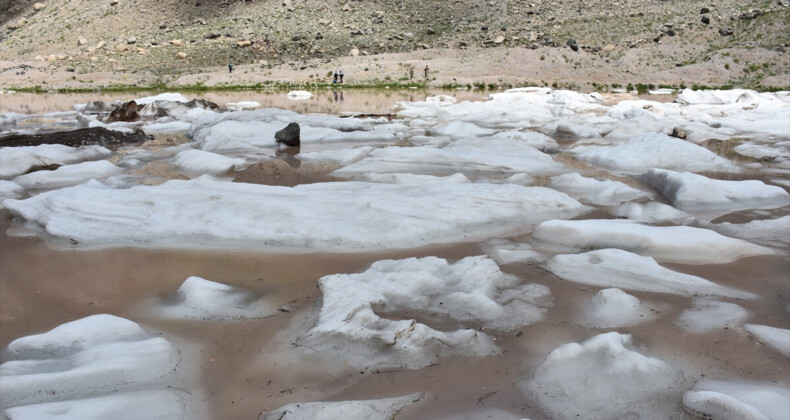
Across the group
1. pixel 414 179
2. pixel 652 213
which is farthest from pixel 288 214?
pixel 652 213

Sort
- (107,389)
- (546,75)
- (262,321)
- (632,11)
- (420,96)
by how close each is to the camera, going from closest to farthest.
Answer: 1. (107,389)
2. (262,321)
3. (420,96)
4. (546,75)
5. (632,11)

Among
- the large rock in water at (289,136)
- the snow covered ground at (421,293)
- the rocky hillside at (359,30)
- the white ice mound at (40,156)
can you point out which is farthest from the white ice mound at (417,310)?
the rocky hillside at (359,30)

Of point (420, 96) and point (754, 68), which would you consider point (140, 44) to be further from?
point (754, 68)

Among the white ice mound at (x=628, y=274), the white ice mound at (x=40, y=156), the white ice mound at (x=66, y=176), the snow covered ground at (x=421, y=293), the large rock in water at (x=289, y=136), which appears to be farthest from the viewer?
the large rock in water at (x=289, y=136)

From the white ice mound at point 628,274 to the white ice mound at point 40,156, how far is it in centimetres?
809

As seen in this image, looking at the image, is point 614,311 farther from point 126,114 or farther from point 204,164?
point 126,114

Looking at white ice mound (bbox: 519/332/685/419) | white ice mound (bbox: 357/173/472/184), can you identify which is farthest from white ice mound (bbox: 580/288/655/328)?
white ice mound (bbox: 357/173/472/184)

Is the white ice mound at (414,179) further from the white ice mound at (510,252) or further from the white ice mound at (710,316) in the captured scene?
the white ice mound at (710,316)

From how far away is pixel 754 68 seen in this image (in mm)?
32125

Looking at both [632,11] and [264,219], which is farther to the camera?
[632,11]

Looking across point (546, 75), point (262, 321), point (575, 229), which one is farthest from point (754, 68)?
point (262, 321)

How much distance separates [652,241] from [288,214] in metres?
3.41

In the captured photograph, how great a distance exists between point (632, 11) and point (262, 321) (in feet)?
144

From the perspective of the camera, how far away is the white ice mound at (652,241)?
5180 mm
